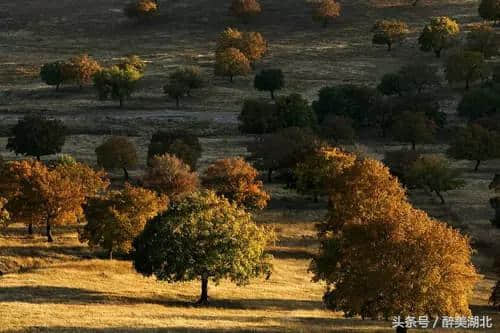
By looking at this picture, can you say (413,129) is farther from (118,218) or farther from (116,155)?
(118,218)

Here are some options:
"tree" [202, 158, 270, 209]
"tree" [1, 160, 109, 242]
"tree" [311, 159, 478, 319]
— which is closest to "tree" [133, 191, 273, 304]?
"tree" [311, 159, 478, 319]

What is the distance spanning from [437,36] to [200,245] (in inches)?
5176

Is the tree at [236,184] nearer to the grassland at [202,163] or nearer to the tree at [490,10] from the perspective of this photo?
the grassland at [202,163]

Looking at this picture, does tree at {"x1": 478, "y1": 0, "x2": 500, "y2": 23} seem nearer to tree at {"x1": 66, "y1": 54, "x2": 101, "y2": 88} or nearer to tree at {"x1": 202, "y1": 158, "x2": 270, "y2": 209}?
tree at {"x1": 66, "y1": 54, "x2": 101, "y2": 88}

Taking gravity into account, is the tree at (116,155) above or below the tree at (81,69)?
below

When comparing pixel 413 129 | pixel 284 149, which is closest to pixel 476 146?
pixel 413 129

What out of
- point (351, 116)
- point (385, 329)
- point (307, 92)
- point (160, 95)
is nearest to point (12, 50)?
point (160, 95)

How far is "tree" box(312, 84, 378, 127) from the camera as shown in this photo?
5162 inches

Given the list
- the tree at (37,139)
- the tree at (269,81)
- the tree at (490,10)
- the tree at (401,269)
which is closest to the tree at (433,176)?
the tree at (401,269)

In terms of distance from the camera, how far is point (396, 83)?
470ft

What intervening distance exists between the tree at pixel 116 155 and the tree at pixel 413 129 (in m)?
47.4

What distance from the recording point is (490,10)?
611 ft

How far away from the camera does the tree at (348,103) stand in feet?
430

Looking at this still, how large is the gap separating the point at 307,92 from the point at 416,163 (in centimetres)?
6107
